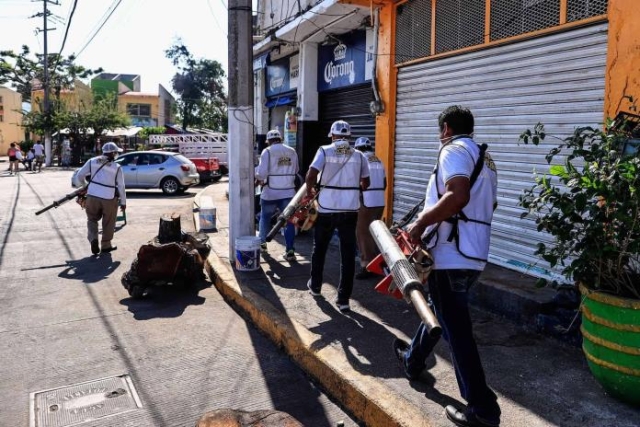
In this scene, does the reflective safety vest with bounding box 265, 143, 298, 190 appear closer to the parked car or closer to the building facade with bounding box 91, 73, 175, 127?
the parked car

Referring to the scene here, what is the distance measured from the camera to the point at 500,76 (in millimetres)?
6219

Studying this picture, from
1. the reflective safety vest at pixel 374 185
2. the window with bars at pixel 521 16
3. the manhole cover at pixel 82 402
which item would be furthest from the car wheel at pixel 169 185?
the manhole cover at pixel 82 402

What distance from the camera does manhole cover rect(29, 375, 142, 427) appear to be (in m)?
3.49

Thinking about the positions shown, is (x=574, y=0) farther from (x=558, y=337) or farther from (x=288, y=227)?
(x=288, y=227)

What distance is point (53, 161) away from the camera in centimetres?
3616

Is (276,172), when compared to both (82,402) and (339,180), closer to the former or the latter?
(339,180)

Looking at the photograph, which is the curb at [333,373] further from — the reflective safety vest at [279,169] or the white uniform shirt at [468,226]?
the reflective safety vest at [279,169]

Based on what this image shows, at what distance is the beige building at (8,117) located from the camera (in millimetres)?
55375

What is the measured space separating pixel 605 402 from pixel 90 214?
7350 millimetres

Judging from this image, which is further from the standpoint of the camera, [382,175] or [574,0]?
[382,175]

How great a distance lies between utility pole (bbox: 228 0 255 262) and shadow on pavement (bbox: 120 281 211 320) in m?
0.91

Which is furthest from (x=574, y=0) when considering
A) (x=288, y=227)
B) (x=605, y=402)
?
(x=288, y=227)

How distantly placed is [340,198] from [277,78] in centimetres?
899

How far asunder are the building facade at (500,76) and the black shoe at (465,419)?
171 cm
